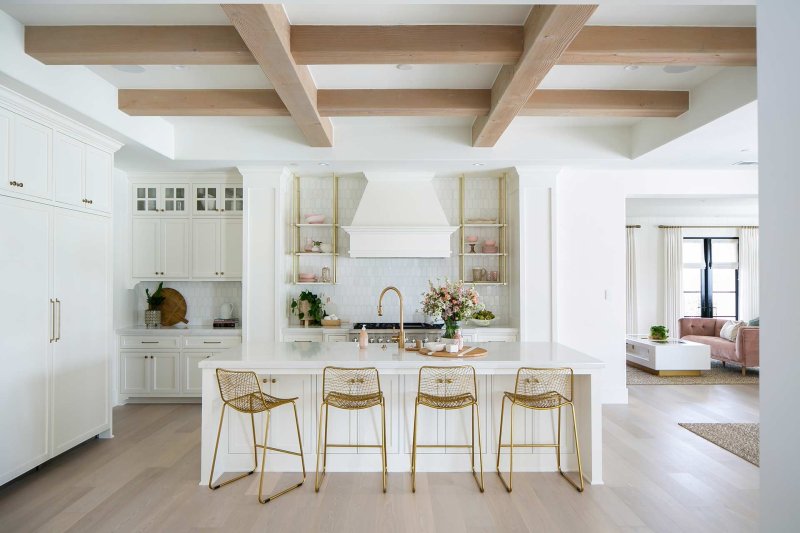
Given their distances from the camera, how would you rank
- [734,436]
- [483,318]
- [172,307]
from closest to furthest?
[734,436]
[483,318]
[172,307]

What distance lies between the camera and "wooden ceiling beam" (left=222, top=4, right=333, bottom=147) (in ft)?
8.21

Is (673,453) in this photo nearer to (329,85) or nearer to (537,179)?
(537,179)

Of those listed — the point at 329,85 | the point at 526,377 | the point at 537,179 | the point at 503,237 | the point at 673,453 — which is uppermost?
the point at 329,85

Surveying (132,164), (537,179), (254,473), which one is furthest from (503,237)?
(132,164)

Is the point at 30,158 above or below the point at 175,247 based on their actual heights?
above

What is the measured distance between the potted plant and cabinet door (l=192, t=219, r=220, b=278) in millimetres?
555

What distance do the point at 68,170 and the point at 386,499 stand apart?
3.60 m

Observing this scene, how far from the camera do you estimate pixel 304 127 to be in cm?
457

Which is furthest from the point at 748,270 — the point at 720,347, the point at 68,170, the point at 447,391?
the point at 68,170

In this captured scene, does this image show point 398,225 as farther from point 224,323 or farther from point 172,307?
point 172,307

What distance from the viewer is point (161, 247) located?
6.04m

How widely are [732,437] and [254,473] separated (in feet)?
14.1

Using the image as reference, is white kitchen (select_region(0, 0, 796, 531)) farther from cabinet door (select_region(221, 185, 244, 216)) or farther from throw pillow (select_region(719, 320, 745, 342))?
throw pillow (select_region(719, 320, 745, 342))

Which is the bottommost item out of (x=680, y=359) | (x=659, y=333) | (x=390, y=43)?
(x=680, y=359)
